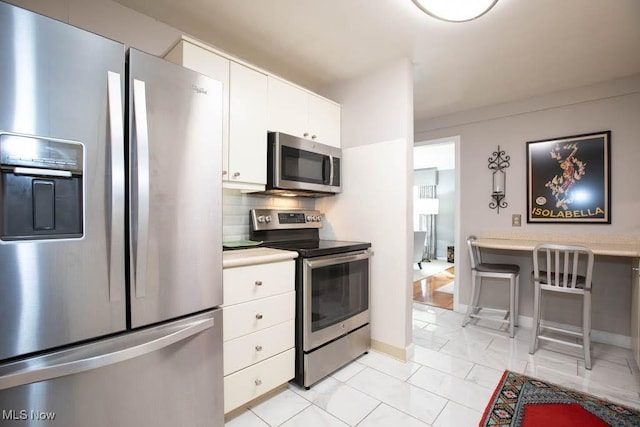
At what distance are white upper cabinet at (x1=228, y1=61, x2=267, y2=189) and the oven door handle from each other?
68 centimetres

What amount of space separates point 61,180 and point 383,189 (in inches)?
78.9

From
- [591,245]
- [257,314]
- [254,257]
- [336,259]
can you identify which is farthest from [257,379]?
[591,245]

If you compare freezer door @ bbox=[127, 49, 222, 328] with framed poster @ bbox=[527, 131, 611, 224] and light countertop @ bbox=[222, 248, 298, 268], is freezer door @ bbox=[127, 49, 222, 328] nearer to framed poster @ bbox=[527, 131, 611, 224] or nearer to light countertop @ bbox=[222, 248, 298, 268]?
light countertop @ bbox=[222, 248, 298, 268]

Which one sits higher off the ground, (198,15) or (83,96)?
(198,15)

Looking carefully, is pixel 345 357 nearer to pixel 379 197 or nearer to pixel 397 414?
pixel 397 414

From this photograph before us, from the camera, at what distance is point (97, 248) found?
0.97m

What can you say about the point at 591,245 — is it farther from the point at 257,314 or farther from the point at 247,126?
the point at 247,126

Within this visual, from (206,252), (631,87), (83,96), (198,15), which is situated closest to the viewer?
(83,96)

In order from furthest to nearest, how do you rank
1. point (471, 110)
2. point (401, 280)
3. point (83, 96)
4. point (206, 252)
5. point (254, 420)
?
point (471, 110) → point (401, 280) → point (254, 420) → point (206, 252) → point (83, 96)

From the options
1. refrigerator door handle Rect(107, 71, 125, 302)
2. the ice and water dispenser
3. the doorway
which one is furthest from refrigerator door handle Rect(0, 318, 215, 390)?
the doorway

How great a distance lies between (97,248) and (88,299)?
6.7 inches

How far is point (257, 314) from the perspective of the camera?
5.52 ft

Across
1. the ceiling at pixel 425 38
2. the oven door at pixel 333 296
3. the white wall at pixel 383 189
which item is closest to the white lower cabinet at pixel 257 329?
the oven door at pixel 333 296

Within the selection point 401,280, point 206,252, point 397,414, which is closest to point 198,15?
point 206,252
